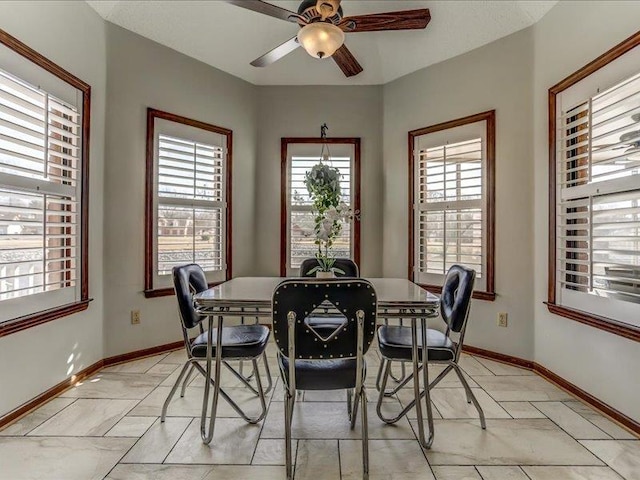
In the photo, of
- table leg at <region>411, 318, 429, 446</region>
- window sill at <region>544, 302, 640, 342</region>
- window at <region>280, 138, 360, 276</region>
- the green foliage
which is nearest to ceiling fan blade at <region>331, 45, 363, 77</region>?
window at <region>280, 138, 360, 276</region>

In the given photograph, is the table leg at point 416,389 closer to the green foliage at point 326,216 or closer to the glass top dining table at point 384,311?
the glass top dining table at point 384,311

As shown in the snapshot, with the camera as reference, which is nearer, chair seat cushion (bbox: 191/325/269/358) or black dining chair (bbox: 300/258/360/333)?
chair seat cushion (bbox: 191/325/269/358)

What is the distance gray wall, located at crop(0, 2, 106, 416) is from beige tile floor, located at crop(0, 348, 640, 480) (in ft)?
0.67

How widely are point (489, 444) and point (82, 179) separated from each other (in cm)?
319

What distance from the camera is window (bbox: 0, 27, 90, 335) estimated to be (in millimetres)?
2113

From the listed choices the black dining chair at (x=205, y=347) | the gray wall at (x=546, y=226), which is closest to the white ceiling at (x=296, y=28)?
the gray wall at (x=546, y=226)

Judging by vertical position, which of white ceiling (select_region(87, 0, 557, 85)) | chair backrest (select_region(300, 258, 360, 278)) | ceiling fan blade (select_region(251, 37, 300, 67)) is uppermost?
white ceiling (select_region(87, 0, 557, 85))

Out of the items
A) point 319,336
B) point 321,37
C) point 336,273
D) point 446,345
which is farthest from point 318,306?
point 321,37

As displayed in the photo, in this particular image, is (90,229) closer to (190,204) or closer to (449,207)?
(190,204)

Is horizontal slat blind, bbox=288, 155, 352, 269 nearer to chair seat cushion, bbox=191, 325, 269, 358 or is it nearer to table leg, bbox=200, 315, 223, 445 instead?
chair seat cushion, bbox=191, 325, 269, 358

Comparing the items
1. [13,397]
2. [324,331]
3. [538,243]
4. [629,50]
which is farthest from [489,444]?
[13,397]

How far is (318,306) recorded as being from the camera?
62.6 inches

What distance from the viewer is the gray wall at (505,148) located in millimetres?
3018

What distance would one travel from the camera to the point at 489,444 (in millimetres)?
1917
